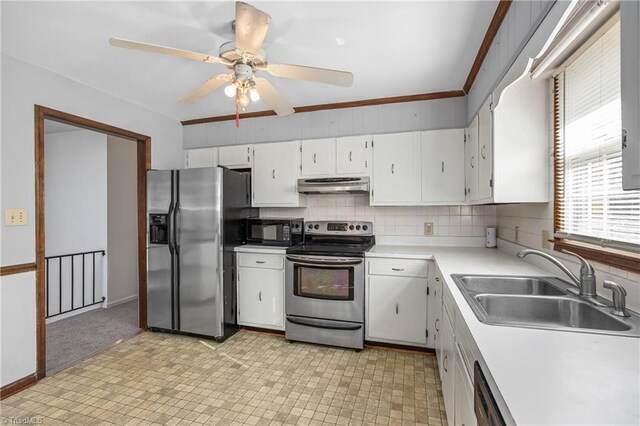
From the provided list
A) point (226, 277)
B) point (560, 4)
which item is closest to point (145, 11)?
point (560, 4)

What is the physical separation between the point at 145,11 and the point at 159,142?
1.99 m

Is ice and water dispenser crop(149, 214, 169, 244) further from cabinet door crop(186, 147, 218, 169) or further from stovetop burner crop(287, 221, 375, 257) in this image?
stovetop burner crop(287, 221, 375, 257)

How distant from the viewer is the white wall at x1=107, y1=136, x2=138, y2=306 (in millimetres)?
4078

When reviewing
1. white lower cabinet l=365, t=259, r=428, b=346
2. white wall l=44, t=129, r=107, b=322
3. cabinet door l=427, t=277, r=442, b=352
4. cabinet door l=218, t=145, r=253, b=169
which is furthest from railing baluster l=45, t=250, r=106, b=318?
cabinet door l=427, t=277, r=442, b=352

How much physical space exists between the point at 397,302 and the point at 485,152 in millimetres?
1422

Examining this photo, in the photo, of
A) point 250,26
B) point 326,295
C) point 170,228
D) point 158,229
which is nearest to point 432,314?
point 326,295

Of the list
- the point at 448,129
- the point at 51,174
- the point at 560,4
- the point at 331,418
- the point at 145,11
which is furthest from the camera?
the point at 51,174

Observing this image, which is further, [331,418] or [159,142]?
[159,142]

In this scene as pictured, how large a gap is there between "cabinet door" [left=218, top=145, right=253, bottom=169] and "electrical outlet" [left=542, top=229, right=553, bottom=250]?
9.15ft

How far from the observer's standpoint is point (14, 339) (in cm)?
217

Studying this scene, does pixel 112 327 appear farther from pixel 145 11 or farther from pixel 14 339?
pixel 145 11

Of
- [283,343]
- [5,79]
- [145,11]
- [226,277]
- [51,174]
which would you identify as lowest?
[283,343]

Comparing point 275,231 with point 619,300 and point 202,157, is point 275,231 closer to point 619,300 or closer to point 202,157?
point 202,157

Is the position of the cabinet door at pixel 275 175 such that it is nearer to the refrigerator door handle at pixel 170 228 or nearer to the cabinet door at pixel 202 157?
the cabinet door at pixel 202 157
